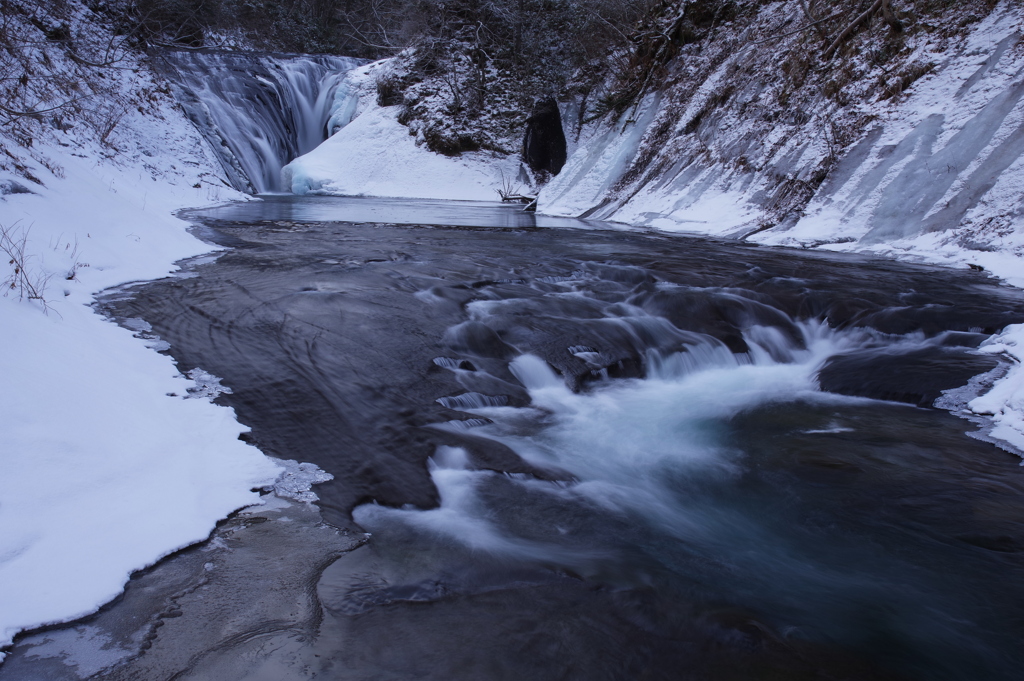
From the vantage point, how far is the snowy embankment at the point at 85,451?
2.21m

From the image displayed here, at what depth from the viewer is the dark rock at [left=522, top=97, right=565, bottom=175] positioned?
2338 cm

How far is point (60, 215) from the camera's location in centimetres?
642

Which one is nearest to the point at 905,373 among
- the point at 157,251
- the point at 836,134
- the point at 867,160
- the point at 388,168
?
the point at 867,160

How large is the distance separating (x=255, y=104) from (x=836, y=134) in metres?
20.3

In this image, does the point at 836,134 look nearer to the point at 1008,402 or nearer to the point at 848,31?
the point at 848,31

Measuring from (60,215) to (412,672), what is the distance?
256 inches

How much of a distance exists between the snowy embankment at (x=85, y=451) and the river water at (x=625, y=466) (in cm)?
26

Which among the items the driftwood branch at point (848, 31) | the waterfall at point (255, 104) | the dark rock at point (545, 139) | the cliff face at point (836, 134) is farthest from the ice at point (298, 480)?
the dark rock at point (545, 139)

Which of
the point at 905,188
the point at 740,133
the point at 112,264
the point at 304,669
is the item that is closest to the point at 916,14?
the point at 740,133

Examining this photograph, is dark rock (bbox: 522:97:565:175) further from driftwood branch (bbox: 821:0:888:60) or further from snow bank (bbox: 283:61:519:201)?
driftwood branch (bbox: 821:0:888:60)

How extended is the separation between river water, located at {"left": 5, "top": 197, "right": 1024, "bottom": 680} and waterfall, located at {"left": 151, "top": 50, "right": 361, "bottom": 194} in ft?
51.2

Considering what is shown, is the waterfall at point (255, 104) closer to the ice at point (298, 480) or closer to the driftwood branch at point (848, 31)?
the driftwood branch at point (848, 31)

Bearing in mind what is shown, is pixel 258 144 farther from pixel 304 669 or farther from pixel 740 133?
pixel 304 669

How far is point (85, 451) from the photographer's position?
2.79 meters
